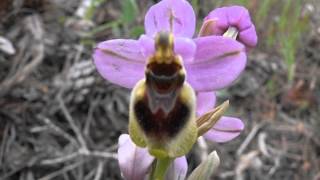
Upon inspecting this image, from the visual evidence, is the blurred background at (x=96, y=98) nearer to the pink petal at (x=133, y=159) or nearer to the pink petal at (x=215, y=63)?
the pink petal at (x=133, y=159)

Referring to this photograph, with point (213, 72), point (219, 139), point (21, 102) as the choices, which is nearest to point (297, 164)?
point (21, 102)

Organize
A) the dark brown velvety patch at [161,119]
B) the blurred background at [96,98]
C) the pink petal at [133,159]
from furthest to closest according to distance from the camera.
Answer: the blurred background at [96,98] < the pink petal at [133,159] < the dark brown velvety patch at [161,119]

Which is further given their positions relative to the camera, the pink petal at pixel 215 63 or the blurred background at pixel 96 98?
the blurred background at pixel 96 98

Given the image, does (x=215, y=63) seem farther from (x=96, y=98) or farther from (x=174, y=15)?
(x=96, y=98)

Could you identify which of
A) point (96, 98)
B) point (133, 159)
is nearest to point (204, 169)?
point (133, 159)

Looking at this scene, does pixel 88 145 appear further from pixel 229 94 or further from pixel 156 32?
pixel 156 32

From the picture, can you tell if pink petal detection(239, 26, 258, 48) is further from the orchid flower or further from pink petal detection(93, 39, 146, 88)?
pink petal detection(93, 39, 146, 88)

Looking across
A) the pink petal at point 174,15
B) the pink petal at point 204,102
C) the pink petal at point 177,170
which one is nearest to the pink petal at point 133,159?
the pink petal at point 177,170
